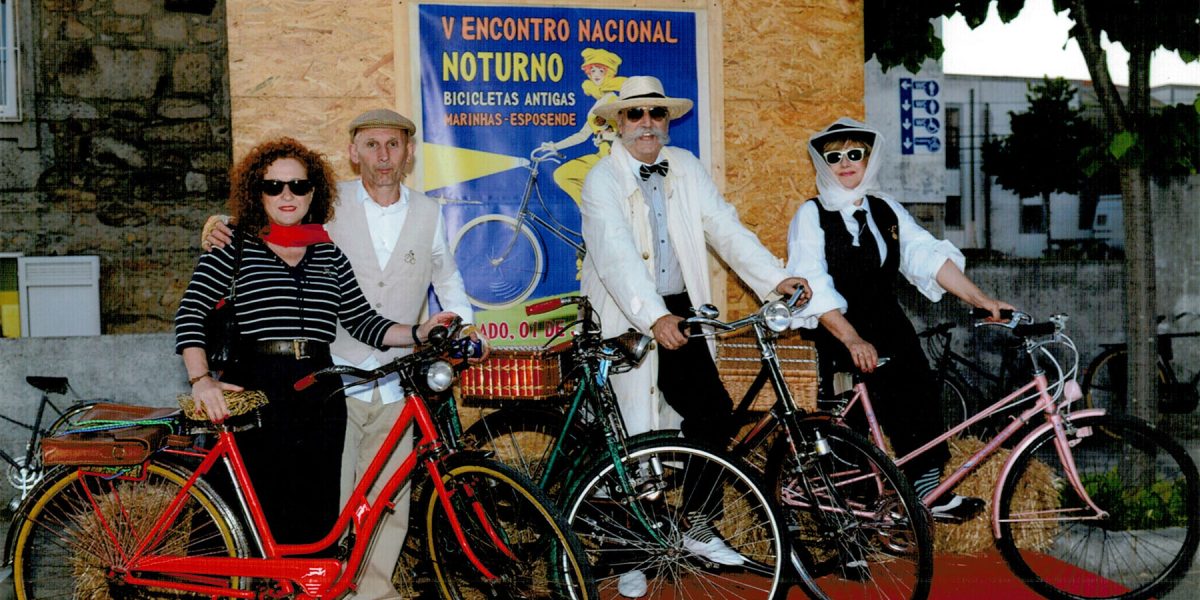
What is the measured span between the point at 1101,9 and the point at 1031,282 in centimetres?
616

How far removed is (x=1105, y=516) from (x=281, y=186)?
3679 millimetres

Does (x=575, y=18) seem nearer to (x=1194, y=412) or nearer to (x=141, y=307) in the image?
(x=141, y=307)

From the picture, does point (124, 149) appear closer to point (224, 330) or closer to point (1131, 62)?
point (224, 330)

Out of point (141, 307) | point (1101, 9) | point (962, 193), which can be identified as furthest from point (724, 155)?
point (962, 193)

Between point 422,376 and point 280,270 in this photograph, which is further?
point 280,270

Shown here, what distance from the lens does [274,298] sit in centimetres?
389

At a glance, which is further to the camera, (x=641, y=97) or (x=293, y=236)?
(x=641, y=97)

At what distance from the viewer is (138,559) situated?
148 inches

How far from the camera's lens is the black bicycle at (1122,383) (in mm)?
9609

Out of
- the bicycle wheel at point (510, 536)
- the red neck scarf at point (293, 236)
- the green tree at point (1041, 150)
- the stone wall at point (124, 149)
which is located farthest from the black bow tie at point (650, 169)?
the green tree at point (1041, 150)

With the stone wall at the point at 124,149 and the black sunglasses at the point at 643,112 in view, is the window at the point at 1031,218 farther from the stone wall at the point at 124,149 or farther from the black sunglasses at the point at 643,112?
the black sunglasses at the point at 643,112

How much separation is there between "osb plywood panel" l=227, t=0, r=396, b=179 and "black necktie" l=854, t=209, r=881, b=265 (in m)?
2.45

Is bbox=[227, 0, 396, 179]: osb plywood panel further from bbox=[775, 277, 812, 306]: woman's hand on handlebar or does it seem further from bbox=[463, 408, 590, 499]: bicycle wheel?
bbox=[775, 277, 812, 306]: woman's hand on handlebar

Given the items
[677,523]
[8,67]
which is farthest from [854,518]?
[8,67]
